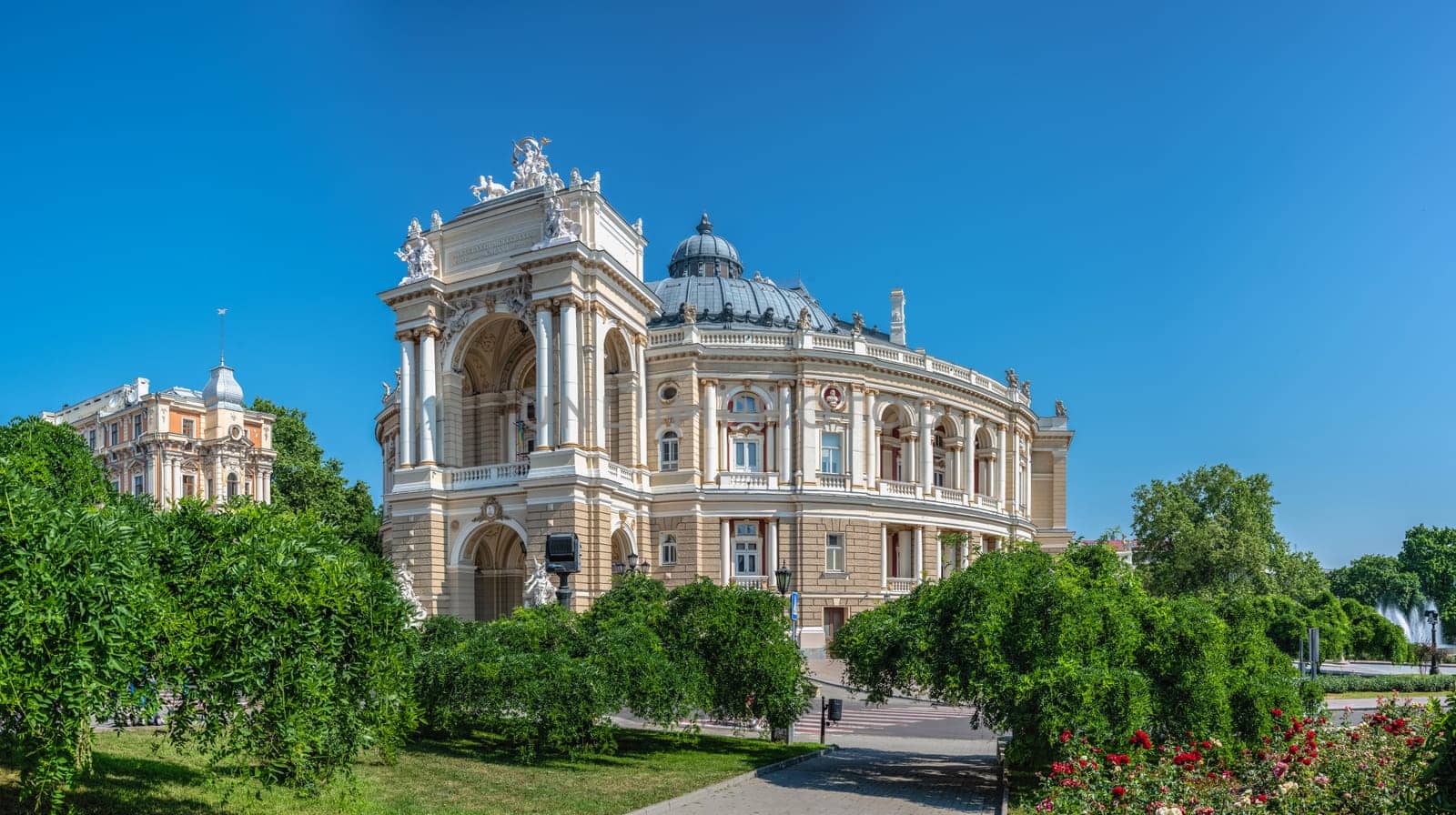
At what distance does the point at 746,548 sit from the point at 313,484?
35423 millimetres

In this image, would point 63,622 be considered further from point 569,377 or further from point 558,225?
point 558,225

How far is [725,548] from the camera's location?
46.6 meters

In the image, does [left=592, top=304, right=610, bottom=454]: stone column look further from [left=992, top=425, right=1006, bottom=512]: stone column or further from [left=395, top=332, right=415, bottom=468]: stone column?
[left=992, top=425, right=1006, bottom=512]: stone column

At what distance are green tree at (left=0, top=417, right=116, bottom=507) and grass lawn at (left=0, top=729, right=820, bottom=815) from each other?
3387 mm

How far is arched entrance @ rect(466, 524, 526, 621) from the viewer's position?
46.1m

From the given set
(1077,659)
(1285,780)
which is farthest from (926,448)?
(1285,780)

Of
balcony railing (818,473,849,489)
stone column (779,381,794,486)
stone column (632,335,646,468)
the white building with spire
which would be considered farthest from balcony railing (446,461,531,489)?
the white building with spire

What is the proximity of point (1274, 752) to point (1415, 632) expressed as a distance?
92.9m

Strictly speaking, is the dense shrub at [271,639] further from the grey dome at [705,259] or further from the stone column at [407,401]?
the grey dome at [705,259]

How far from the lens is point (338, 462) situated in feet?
251

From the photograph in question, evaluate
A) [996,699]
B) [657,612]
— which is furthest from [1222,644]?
[657,612]

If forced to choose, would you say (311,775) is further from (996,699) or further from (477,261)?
(477,261)

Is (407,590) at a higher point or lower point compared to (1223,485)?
lower

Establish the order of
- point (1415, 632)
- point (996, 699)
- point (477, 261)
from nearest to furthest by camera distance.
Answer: point (996, 699) → point (477, 261) → point (1415, 632)
